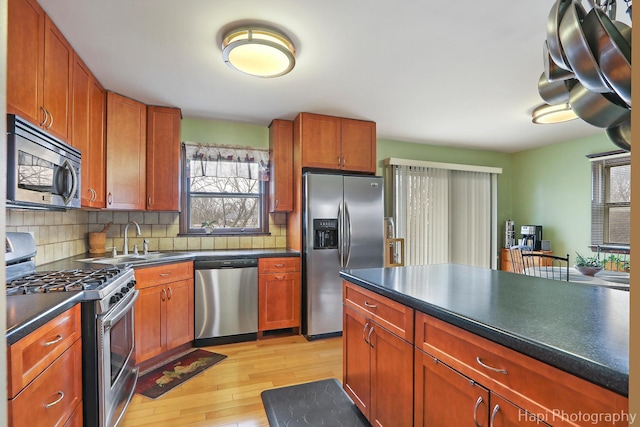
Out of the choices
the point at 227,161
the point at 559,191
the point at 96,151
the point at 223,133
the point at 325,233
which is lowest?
the point at 325,233

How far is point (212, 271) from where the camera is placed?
314cm

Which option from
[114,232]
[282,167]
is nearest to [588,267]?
[282,167]

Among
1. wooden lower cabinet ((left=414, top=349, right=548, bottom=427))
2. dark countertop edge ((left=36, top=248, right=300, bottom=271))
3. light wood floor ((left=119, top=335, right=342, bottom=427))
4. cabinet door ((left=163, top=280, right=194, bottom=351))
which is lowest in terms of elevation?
light wood floor ((left=119, top=335, right=342, bottom=427))

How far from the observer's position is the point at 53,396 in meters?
1.30

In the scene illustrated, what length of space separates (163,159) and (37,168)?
1.61m

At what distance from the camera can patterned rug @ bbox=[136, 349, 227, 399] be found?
235 cm

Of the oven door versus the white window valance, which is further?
the white window valance

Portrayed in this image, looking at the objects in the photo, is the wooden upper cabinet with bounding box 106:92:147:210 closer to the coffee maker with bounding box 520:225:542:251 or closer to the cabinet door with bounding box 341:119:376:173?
the cabinet door with bounding box 341:119:376:173

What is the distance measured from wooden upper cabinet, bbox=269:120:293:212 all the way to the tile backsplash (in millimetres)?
367

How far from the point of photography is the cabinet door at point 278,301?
130 inches

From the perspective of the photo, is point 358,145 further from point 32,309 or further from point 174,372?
point 32,309

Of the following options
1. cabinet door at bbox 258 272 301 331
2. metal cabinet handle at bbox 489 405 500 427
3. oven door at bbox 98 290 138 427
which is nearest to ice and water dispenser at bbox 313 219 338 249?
cabinet door at bbox 258 272 301 331

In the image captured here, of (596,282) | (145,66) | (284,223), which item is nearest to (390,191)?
(284,223)

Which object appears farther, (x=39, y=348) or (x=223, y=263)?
(x=223, y=263)
